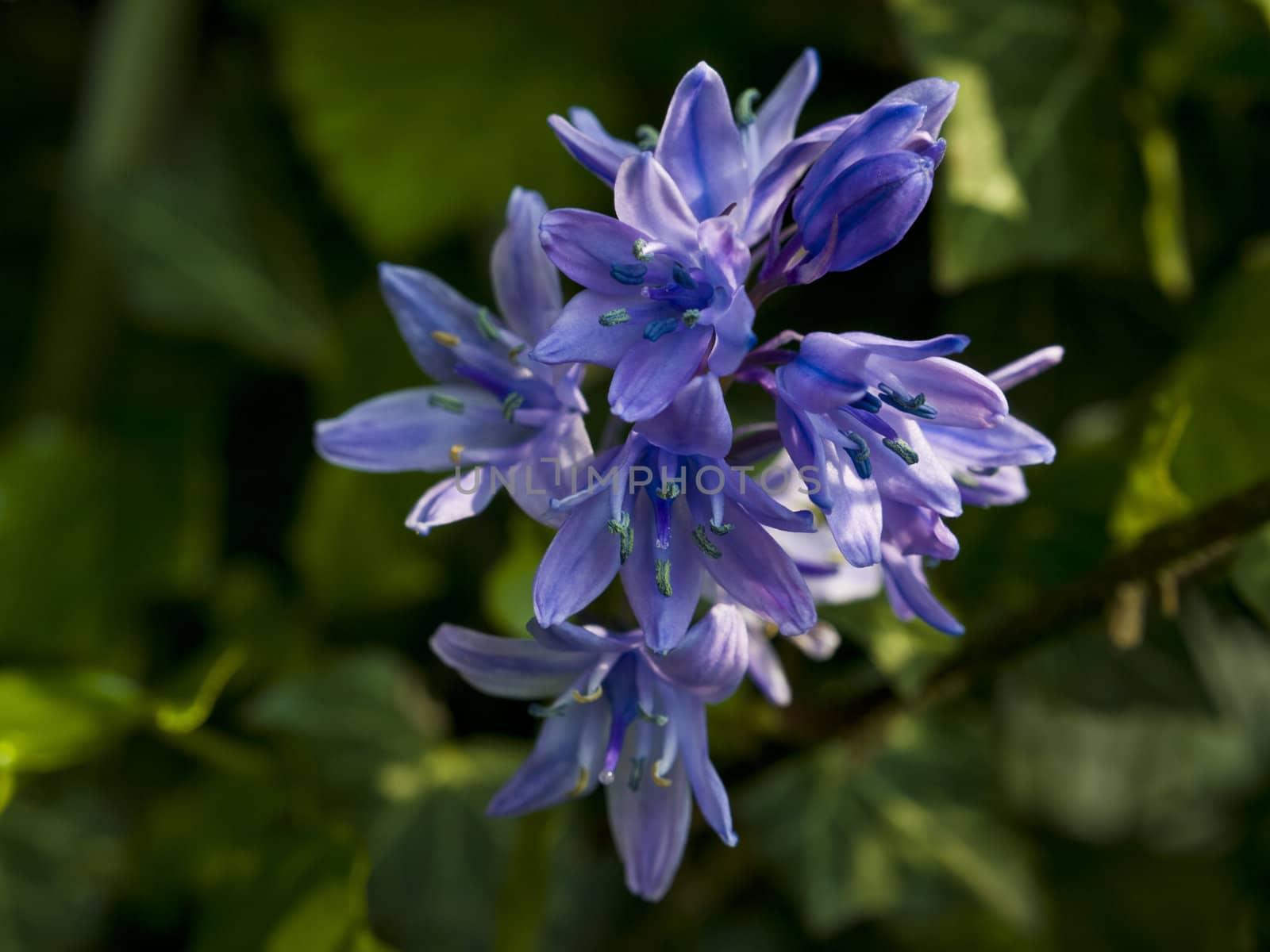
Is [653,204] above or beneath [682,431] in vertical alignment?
above

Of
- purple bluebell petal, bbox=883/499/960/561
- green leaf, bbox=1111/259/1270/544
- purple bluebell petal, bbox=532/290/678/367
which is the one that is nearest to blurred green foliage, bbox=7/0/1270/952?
green leaf, bbox=1111/259/1270/544

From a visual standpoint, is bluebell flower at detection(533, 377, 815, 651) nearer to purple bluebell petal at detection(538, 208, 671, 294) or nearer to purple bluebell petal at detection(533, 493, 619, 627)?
purple bluebell petal at detection(533, 493, 619, 627)

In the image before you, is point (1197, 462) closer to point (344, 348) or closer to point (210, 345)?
point (344, 348)

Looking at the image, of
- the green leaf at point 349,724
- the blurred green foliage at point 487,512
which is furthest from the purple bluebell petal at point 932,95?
the green leaf at point 349,724

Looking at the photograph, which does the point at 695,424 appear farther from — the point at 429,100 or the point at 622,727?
the point at 429,100

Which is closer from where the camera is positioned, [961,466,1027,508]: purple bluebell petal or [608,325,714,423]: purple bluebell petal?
[608,325,714,423]: purple bluebell petal

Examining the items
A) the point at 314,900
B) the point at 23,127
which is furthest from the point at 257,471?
the point at 314,900

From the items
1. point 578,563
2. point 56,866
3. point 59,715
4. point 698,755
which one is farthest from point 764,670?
point 56,866
